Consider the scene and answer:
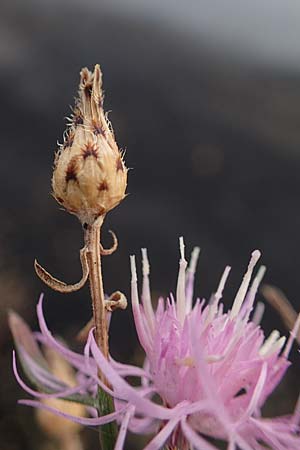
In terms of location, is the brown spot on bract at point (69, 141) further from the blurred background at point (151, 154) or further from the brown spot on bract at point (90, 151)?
the blurred background at point (151, 154)

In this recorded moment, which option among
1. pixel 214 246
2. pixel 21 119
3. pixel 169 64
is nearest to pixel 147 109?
pixel 169 64

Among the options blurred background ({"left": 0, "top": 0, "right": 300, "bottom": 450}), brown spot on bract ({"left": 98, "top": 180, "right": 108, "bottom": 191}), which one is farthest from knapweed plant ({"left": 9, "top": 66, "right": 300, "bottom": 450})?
blurred background ({"left": 0, "top": 0, "right": 300, "bottom": 450})

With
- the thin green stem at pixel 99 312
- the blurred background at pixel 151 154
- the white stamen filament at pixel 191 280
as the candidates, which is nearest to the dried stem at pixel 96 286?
the thin green stem at pixel 99 312

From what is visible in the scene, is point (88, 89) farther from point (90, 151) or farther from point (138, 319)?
point (138, 319)

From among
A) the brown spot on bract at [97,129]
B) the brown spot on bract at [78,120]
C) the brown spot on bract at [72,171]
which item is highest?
the brown spot on bract at [78,120]

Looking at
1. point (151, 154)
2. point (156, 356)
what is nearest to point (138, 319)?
point (156, 356)

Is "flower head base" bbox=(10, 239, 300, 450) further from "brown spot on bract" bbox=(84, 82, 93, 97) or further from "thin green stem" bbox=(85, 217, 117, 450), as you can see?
"brown spot on bract" bbox=(84, 82, 93, 97)
